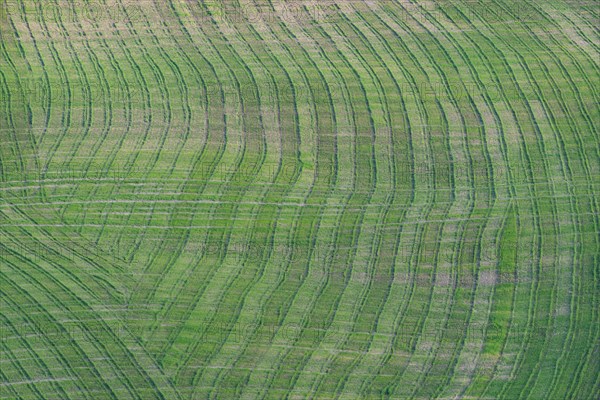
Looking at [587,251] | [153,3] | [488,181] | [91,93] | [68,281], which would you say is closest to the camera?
[68,281]

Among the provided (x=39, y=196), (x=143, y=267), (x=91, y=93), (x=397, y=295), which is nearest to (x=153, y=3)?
(x=91, y=93)

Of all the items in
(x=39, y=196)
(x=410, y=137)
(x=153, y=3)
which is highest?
(x=410, y=137)

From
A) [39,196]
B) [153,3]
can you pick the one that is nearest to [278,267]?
[39,196]

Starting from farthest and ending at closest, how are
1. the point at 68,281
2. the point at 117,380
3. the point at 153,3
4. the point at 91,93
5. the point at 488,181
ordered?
the point at 153,3 → the point at 91,93 → the point at 488,181 → the point at 68,281 → the point at 117,380

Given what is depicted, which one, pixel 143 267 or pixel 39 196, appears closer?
Result: pixel 143 267

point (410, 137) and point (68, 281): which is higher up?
point (410, 137)

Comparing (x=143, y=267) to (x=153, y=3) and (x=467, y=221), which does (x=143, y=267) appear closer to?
(x=467, y=221)
